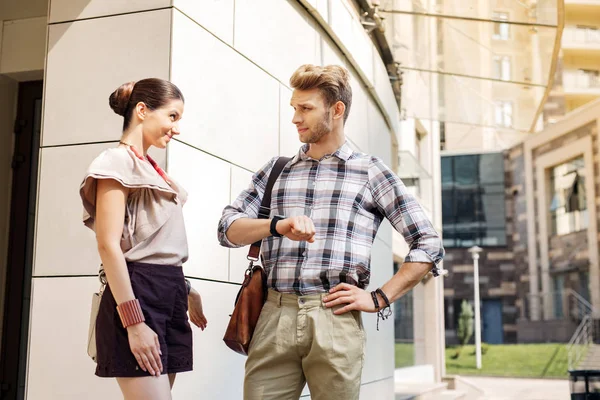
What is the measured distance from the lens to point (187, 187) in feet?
14.7

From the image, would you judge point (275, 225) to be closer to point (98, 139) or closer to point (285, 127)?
point (98, 139)

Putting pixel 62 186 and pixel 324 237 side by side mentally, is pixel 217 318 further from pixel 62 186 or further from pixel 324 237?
pixel 324 237

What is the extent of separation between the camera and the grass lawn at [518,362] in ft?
95.6

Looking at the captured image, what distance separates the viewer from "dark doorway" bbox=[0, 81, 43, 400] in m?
5.25

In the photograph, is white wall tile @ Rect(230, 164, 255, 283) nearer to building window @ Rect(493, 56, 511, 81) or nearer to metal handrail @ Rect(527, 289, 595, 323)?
building window @ Rect(493, 56, 511, 81)

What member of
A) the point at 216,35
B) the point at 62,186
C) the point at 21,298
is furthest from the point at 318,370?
the point at 21,298

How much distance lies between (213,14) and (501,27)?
23.1 ft

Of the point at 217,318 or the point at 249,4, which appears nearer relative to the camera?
the point at 217,318

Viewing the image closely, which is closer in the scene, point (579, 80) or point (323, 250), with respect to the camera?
point (323, 250)

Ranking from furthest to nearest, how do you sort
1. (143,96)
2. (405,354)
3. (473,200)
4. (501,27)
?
(473,200), (405,354), (501,27), (143,96)

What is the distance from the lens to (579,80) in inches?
1571

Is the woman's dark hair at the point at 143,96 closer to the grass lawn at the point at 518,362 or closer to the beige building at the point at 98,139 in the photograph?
the beige building at the point at 98,139

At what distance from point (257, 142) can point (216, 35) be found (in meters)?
0.93

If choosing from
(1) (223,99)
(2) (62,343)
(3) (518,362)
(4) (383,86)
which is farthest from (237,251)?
(3) (518,362)
